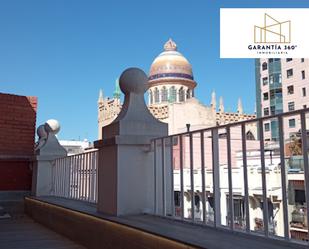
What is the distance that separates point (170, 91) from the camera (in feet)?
130

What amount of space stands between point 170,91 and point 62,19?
30.4 m

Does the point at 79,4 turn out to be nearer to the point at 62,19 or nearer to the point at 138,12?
the point at 62,19

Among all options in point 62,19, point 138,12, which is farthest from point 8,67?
point 138,12

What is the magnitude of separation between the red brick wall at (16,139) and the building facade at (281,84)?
97.7 ft

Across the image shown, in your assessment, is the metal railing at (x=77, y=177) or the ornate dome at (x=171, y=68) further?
the ornate dome at (x=171, y=68)

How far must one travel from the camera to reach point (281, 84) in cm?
3859

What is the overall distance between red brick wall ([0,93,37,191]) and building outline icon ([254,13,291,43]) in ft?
62.8

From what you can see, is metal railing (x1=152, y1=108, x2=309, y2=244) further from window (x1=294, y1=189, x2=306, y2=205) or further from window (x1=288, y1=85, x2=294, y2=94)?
window (x1=288, y1=85, x2=294, y2=94)

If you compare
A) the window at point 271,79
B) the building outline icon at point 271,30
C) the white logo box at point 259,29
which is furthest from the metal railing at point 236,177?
the window at point 271,79

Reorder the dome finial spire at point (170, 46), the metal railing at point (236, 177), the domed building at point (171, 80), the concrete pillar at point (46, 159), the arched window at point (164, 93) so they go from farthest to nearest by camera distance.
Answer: the dome finial spire at point (170, 46)
the domed building at point (171, 80)
the arched window at point (164, 93)
the concrete pillar at point (46, 159)
the metal railing at point (236, 177)

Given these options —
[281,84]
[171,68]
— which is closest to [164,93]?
[171,68]

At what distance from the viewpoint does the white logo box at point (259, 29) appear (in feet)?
67.1

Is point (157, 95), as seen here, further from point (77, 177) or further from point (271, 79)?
point (77, 177)

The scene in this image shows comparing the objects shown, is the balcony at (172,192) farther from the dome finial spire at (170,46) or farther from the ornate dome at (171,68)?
the dome finial spire at (170,46)
